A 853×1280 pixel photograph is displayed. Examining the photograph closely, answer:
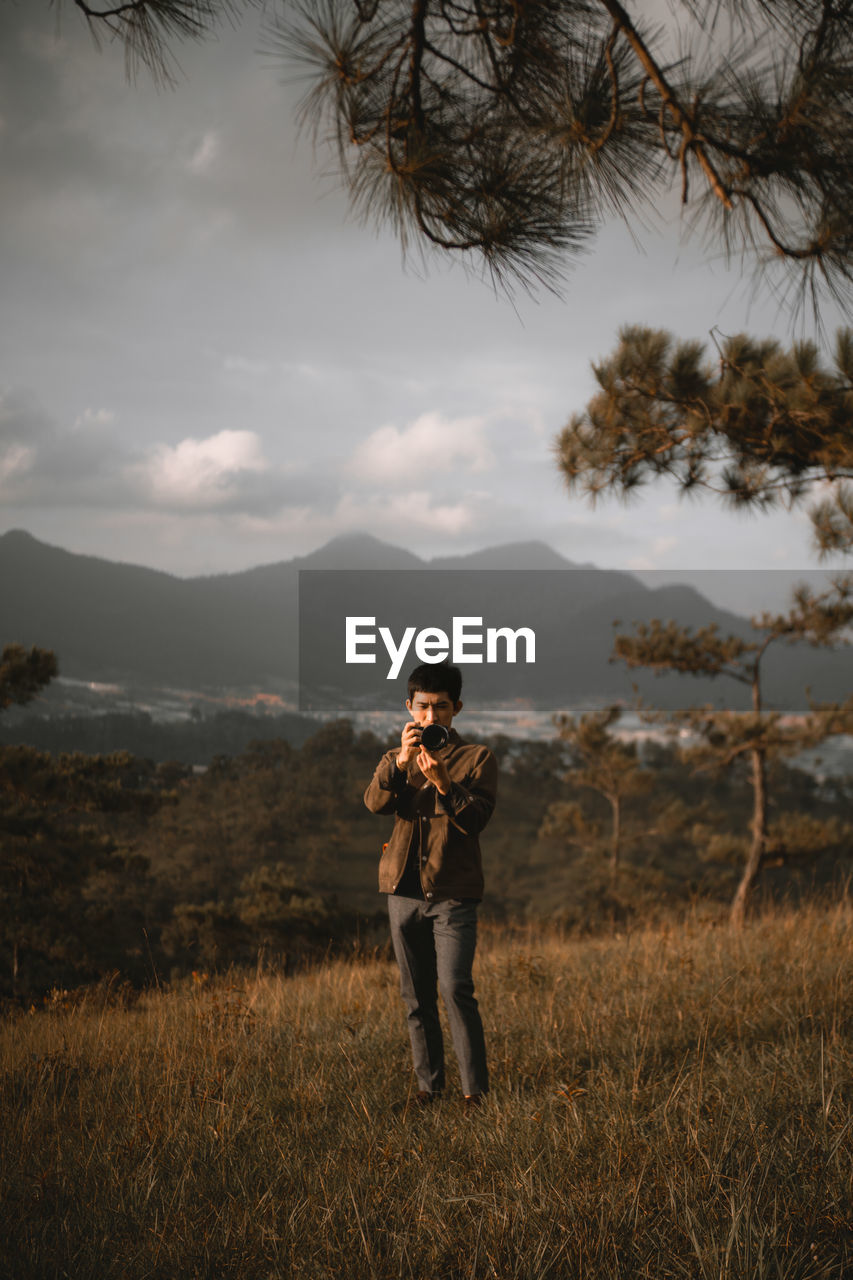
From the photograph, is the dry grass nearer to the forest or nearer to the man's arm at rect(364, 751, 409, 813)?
the man's arm at rect(364, 751, 409, 813)

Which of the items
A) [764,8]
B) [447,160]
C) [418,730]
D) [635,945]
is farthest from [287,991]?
[764,8]

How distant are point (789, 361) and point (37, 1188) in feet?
18.3

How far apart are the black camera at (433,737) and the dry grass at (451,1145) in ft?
3.57

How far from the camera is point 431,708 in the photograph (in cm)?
268

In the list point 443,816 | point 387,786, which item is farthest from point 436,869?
point 387,786

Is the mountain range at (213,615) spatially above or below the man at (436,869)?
above

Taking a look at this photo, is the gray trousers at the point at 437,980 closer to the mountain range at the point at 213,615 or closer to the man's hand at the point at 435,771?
the man's hand at the point at 435,771

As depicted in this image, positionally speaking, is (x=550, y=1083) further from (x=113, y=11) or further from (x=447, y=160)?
(x=113, y=11)

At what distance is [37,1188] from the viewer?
2062 millimetres

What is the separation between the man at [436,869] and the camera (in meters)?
2.50

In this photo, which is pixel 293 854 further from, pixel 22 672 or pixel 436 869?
pixel 436 869

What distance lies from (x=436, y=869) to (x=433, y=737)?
424mm

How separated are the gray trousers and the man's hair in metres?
0.69

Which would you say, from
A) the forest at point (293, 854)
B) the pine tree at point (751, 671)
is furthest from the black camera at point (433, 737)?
the pine tree at point (751, 671)
